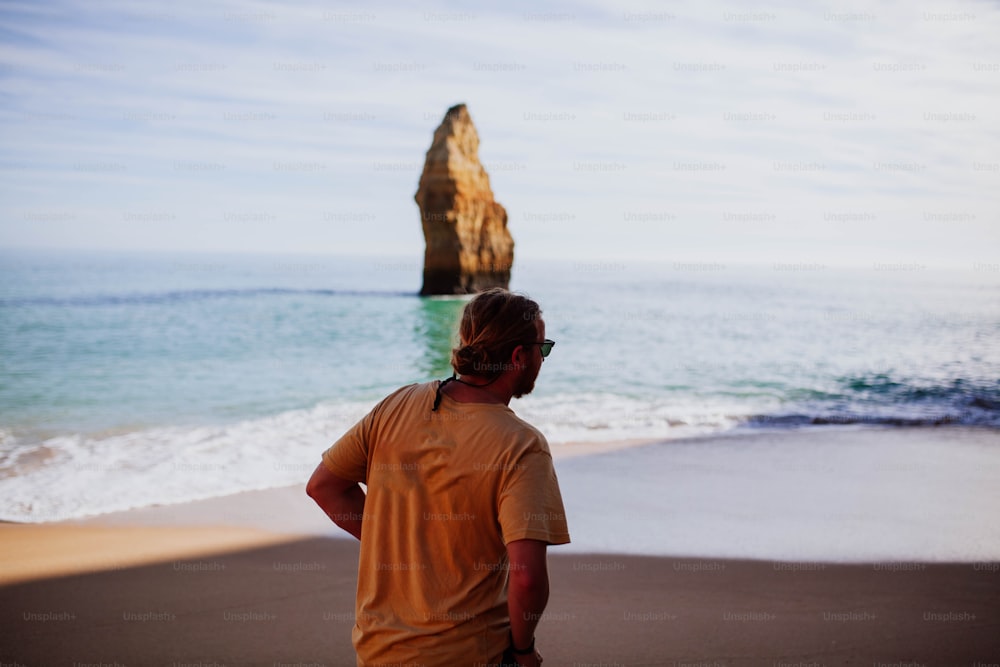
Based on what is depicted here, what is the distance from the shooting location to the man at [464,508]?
5.93ft

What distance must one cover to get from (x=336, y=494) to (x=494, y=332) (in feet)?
2.36

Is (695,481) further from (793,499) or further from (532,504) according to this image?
(532,504)

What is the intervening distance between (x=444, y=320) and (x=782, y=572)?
26397 millimetres

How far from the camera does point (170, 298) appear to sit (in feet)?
132

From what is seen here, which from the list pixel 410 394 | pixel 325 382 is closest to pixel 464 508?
pixel 410 394

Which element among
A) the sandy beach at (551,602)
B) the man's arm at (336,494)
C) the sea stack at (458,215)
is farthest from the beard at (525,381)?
the sea stack at (458,215)

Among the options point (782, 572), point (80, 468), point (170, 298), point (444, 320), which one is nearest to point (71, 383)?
point (80, 468)

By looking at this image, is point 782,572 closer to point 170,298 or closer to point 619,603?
point 619,603

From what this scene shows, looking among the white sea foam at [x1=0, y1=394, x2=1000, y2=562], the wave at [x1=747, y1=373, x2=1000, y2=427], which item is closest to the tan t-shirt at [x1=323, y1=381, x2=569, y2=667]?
the white sea foam at [x1=0, y1=394, x2=1000, y2=562]

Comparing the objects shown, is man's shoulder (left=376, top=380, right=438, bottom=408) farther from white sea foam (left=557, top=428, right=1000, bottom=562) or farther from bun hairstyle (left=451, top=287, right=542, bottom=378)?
white sea foam (left=557, top=428, right=1000, bottom=562)

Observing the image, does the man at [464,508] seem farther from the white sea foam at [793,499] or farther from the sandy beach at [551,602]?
the white sea foam at [793,499]

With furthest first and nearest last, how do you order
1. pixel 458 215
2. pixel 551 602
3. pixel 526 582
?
pixel 458 215, pixel 551 602, pixel 526 582

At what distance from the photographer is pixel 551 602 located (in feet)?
14.9

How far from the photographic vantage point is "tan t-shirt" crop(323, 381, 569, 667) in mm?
1816
